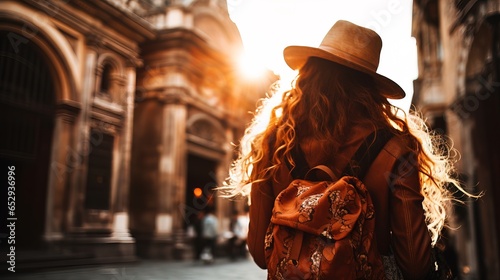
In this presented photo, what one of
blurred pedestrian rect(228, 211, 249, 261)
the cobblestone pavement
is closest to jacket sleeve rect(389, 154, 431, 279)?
the cobblestone pavement

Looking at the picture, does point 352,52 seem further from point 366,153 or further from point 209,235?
point 209,235

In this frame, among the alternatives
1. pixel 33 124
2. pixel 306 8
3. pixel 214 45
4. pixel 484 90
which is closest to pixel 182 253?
pixel 33 124

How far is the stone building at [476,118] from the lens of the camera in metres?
8.96

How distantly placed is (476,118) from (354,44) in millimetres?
9586

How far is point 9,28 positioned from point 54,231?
5.22 metres

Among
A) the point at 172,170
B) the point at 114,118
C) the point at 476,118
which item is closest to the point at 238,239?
the point at 172,170

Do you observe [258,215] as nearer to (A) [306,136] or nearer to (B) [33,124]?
(A) [306,136]

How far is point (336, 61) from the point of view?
66.4 inches

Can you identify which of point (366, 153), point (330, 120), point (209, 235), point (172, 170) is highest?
point (172, 170)

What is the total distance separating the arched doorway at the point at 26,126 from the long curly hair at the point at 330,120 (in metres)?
11.0

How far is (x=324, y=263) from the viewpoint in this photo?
139 centimetres

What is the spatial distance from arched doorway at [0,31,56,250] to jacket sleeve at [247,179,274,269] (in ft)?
36.1

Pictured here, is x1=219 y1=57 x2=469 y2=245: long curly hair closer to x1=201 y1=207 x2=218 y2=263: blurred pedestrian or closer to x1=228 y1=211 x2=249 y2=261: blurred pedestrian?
x1=201 y1=207 x2=218 y2=263: blurred pedestrian

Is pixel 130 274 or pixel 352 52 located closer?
pixel 352 52
